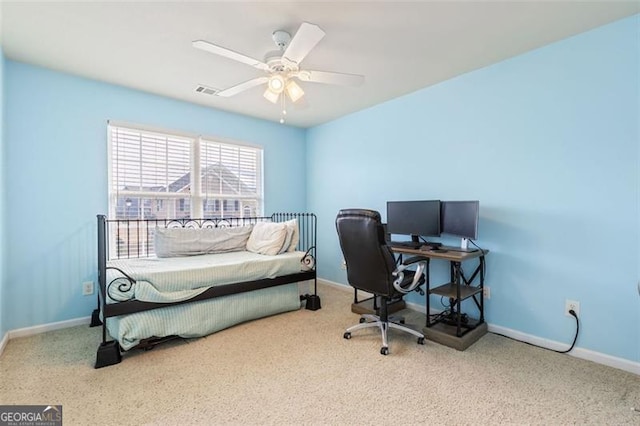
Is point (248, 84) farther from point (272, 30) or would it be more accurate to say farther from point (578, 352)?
point (578, 352)

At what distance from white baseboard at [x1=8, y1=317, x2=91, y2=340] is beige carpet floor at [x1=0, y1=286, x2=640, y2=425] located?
133mm

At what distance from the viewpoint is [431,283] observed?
3174 millimetres

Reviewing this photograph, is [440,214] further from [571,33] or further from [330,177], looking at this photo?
[330,177]

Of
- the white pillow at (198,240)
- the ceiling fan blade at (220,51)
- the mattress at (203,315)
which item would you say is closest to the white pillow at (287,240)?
the mattress at (203,315)

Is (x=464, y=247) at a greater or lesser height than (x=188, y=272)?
greater

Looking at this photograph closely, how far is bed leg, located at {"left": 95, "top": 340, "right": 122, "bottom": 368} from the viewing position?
2057 millimetres

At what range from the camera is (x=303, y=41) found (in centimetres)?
178

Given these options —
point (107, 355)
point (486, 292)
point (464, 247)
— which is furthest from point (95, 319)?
point (486, 292)

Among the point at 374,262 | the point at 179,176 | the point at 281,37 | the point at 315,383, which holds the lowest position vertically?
the point at 315,383

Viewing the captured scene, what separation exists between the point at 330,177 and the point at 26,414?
364 centimetres

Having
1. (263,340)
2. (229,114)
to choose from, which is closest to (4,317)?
(263,340)

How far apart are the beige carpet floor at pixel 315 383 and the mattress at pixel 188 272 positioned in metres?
0.45

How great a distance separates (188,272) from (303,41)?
78.5 inches

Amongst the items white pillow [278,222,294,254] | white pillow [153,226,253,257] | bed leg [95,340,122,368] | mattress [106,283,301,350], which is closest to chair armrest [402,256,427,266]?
mattress [106,283,301,350]
